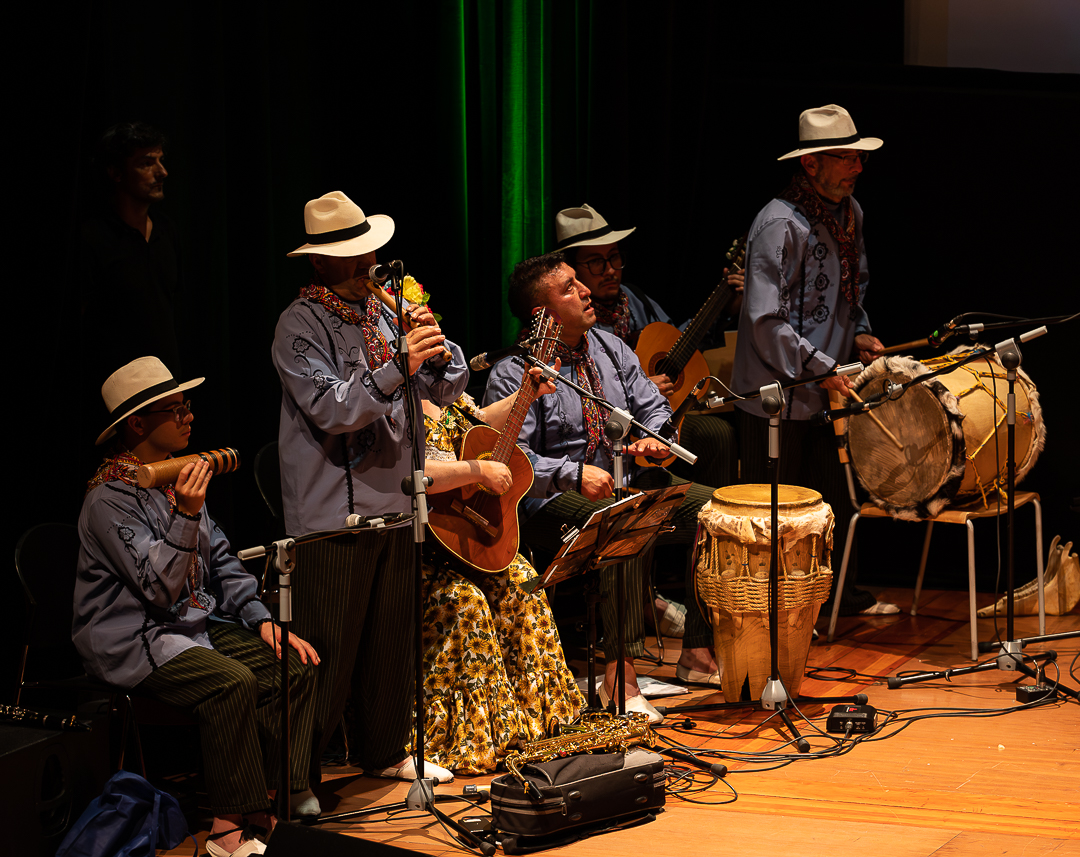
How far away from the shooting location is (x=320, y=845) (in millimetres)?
2436

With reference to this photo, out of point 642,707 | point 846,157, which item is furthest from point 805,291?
point 642,707

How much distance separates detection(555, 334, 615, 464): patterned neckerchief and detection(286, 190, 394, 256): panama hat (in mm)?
1038

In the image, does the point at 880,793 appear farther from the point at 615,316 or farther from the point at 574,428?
the point at 615,316

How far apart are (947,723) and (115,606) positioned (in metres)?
2.71

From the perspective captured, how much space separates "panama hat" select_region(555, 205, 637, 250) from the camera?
17.6ft

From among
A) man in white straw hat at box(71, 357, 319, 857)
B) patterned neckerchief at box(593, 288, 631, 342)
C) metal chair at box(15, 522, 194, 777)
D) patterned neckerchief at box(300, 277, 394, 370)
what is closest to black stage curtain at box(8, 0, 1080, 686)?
metal chair at box(15, 522, 194, 777)

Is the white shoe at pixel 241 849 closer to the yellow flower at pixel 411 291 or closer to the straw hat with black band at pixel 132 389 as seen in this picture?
the straw hat with black band at pixel 132 389

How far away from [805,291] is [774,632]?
61.3 inches

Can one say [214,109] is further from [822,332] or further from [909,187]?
[909,187]

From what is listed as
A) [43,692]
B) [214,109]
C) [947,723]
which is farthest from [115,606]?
[947,723]

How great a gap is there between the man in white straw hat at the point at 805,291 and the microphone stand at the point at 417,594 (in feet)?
6.08

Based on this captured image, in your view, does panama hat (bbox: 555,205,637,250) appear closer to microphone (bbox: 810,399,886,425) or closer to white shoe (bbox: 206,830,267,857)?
microphone (bbox: 810,399,886,425)

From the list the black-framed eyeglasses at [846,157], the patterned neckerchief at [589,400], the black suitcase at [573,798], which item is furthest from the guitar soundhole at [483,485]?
the black-framed eyeglasses at [846,157]

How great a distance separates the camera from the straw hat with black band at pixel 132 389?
346 centimetres
